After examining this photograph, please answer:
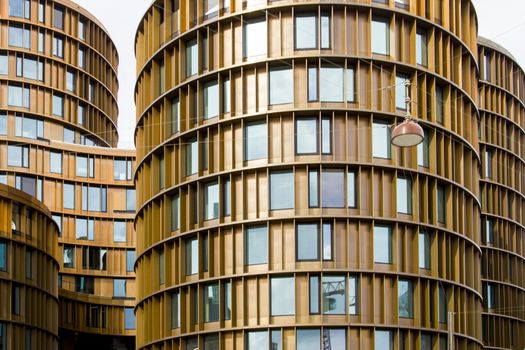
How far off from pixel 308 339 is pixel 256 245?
5139 mm

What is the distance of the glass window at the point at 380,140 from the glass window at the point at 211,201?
788 cm

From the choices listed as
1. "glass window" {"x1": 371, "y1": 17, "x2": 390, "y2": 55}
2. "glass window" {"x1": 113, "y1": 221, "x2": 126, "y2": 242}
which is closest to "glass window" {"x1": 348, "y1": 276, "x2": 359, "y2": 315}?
"glass window" {"x1": 371, "y1": 17, "x2": 390, "y2": 55}

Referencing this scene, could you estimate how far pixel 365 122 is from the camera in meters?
57.2

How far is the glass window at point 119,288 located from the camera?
102 meters

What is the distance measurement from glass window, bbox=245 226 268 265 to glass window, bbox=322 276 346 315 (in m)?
3.12

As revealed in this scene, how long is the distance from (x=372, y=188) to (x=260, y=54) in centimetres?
854

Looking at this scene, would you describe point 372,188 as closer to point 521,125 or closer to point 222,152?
point 222,152

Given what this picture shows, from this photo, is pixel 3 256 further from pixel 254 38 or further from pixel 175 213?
pixel 254 38

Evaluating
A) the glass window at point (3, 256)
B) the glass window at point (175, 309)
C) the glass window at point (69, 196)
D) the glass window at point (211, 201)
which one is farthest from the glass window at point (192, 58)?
the glass window at point (69, 196)

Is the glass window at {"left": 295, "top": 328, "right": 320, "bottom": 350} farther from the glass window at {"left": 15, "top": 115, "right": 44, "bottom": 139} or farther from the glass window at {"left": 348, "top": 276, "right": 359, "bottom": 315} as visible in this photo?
the glass window at {"left": 15, "top": 115, "right": 44, "bottom": 139}

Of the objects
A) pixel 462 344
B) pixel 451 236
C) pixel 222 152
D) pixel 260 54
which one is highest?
pixel 260 54

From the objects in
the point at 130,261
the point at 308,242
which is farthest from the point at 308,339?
the point at 130,261

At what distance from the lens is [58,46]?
350ft

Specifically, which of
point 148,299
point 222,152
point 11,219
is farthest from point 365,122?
point 11,219
